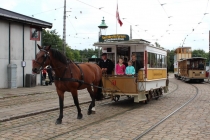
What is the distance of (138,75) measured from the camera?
11.5 metres

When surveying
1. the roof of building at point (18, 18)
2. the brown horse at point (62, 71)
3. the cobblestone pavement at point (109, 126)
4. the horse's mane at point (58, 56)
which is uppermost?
the roof of building at point (18, 18)

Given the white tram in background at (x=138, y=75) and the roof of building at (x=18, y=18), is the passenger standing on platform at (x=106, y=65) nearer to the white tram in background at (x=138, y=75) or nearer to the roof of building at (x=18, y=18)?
the white tram in background at (x=138, y=75)

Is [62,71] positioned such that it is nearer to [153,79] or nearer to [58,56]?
[58,56]

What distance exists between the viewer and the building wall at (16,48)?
20.1 metres

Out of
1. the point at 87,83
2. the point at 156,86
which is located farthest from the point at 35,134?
the point at 156,86

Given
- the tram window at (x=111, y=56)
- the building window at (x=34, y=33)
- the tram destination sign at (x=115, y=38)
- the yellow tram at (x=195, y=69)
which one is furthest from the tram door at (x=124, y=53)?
the yellow tram at (x=195, y=69)

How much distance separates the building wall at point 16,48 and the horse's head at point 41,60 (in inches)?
519

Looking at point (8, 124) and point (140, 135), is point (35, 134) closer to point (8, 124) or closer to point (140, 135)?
point (8, 124)

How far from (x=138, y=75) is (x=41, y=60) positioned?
4867mm

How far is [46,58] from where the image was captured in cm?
799

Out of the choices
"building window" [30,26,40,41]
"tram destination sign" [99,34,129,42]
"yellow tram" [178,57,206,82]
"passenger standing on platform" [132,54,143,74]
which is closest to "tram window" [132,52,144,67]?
"passenger standing on platform" [132,54,143,74]

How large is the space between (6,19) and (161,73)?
38.8 feet

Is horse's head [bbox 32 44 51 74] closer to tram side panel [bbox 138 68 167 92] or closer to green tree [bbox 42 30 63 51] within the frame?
tram side panel [bbox 138 68 167 92]

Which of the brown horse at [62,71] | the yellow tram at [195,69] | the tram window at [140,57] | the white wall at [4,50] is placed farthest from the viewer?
the yellow tram at [195,69]
